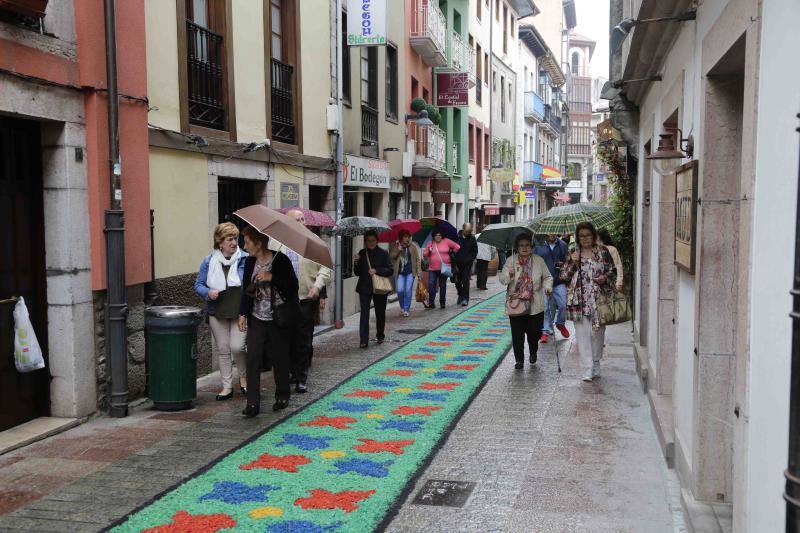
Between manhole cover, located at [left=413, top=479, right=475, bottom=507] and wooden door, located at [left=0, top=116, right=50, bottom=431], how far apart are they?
3.75 metres

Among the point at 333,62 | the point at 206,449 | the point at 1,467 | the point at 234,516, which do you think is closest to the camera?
the point at 234,516

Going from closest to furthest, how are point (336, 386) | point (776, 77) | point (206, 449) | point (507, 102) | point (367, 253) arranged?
point (776, 77), point (206, 449), point (336, 386), point (367, 253), point (507, 102)

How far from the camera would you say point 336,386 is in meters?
9.12

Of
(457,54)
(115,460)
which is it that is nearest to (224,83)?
(115,460)

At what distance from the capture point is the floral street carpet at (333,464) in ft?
16.6

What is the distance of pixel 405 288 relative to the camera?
15.9 metres

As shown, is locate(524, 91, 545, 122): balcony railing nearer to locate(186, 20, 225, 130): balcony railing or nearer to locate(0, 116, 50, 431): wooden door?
locate(186, 20, 225, 130): balcony railing

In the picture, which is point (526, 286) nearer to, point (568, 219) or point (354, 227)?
point (568, 219)

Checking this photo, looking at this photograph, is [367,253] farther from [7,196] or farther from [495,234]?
[7,196]

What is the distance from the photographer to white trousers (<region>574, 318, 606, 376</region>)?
30.6 feet

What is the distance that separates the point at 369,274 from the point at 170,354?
472 centimetres

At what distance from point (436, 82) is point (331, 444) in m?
19.7

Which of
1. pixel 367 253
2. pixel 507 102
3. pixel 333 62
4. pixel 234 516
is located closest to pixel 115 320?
pixel 234 516

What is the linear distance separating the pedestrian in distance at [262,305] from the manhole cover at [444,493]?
2.42 m
